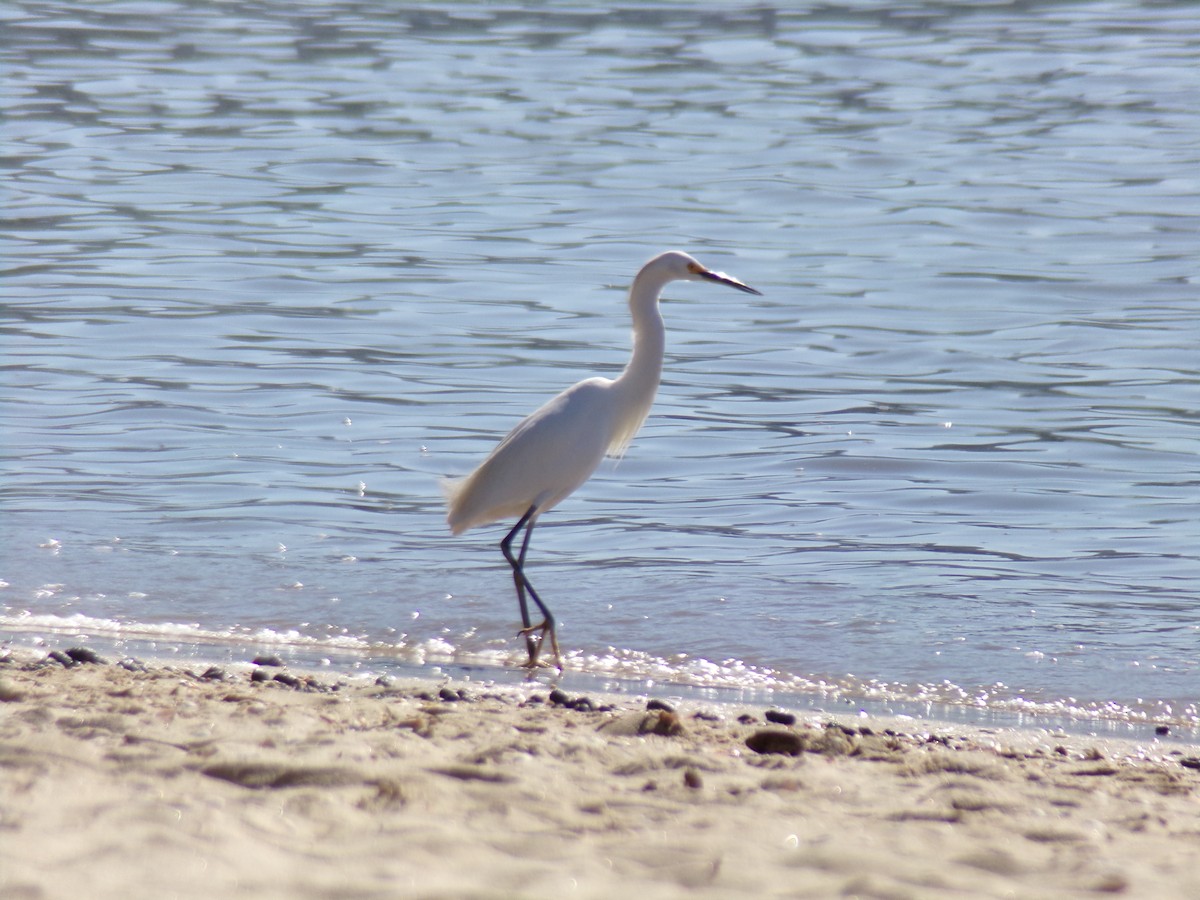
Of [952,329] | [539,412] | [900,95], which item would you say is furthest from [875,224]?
[539,412]

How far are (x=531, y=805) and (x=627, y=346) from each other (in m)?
7.33

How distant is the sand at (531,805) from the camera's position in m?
3.14

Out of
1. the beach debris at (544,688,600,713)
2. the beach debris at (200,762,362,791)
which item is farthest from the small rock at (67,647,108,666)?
the beach debris at (200,762,362,791)

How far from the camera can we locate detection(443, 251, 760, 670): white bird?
6.39 m

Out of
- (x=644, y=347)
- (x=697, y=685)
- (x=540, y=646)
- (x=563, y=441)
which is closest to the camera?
(x=697, y=685)

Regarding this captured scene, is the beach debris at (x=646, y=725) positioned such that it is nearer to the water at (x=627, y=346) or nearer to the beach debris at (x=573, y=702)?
the beach debris at (x=573, y=702)

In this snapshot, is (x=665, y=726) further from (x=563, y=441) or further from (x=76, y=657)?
(x=563, y=441)

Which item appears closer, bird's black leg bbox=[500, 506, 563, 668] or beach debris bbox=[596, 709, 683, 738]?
beach debris bbox=[596, 709, 683, 738]

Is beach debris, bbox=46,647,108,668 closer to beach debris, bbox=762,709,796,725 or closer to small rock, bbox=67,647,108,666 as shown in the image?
small rock, bbox=67,647,108,666

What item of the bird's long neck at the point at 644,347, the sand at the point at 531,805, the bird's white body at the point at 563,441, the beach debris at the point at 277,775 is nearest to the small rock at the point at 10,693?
the sand at the point at 531,805

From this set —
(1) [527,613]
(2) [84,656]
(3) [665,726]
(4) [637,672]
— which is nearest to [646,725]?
(3) [665,726]

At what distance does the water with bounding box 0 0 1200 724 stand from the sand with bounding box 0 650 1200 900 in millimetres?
1301

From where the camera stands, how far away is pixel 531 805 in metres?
3.58

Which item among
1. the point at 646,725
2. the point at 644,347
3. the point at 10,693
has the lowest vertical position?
the point at 646,725
